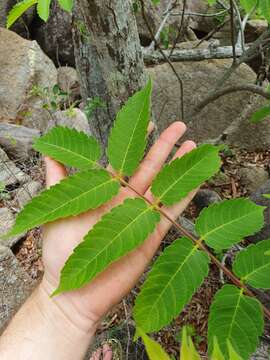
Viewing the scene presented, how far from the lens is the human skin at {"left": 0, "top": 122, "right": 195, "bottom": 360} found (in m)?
1.58

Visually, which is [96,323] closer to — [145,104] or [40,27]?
[145,104]

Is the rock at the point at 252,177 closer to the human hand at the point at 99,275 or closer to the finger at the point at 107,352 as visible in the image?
the finger at the point at 107,352

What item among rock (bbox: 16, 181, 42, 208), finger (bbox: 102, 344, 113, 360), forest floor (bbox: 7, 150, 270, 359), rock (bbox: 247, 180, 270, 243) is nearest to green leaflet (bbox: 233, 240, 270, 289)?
finger (bbox: 102, 344, 113, 360)

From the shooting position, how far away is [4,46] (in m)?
6.57

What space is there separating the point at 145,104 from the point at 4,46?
5.94 metres

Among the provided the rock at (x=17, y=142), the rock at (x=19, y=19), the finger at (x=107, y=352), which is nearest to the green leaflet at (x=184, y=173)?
the finger at (x=107, y=352)

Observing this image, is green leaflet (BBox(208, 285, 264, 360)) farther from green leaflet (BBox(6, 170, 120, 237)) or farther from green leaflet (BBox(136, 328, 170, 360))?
green leaflet (BBox(136, 328, 170, 360))

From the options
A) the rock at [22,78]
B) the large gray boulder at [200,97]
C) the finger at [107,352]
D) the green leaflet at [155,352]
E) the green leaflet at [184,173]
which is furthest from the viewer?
the rock at [22,78]

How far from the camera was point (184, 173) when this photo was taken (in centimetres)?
139

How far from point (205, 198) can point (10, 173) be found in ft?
7.58

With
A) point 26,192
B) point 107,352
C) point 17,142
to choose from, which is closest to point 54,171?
point 107,352

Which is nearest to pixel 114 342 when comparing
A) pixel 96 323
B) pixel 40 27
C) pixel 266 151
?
pixel 96 323

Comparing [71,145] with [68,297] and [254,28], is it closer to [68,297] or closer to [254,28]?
[68,297]

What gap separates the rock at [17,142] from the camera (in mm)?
4941
